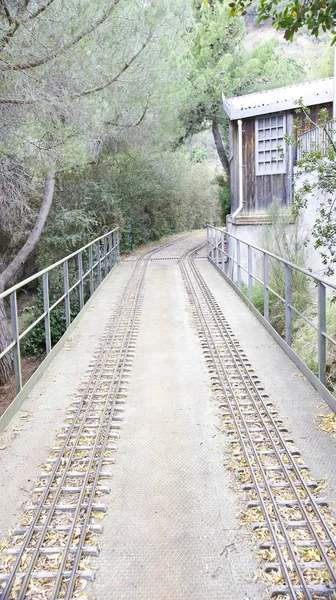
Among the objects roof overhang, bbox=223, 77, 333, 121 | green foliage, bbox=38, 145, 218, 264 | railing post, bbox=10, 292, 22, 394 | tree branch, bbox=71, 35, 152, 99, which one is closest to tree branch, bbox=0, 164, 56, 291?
green foliage, bbox=38, 145, 218, 264

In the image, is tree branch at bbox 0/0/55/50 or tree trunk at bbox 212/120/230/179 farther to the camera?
tree trunk at bbox 212/120/230/179

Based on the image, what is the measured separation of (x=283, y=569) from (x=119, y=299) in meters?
8.86

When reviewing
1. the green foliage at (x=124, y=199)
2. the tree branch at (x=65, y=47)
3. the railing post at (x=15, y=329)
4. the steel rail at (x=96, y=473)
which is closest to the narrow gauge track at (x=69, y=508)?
the steel rail at (x=96, y=473)

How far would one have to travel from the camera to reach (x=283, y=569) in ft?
9.84

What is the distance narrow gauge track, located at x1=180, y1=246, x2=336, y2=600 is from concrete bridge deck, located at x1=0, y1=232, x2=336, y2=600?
0.30 feet

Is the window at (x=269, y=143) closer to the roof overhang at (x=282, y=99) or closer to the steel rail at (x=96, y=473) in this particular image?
the roof overhang at (x=282, y=99)

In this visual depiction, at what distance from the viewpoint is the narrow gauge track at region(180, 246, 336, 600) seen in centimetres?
296

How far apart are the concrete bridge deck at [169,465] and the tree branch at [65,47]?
3.82 metres

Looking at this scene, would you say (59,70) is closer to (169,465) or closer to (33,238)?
(169,465)

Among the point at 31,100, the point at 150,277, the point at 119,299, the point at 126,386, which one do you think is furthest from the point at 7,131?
the point at 150,277

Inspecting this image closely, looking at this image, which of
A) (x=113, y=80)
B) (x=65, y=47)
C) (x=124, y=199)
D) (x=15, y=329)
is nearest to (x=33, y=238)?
(x=113, y=80)

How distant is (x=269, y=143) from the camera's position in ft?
51.7

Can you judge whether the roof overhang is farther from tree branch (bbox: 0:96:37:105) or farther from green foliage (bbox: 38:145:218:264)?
tree branch (bbox: 0:96:37:105)

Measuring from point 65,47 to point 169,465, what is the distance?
6290mm
